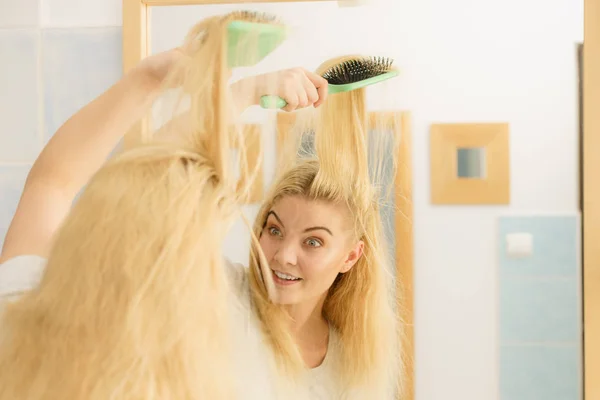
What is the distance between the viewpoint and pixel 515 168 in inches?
35.3

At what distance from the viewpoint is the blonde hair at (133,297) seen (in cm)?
44

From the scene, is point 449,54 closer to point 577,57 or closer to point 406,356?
point 577,57

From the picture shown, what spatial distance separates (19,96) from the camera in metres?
1.00

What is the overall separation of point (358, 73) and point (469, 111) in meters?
0.19

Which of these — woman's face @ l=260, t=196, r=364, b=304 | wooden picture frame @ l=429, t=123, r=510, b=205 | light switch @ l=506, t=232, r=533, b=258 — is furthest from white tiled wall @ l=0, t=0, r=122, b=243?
light switch @ l=506, t=232, r=533, b=258

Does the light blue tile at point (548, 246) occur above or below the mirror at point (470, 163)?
below

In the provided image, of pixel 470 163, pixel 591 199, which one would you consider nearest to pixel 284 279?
pixel 470 163

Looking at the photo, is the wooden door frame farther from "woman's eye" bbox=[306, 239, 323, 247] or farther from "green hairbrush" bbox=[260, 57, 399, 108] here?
"woman's eye" bbox=[306, 239, 323, 247]

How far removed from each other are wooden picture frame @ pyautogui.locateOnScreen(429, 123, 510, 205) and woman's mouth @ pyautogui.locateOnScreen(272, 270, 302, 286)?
0.24 m

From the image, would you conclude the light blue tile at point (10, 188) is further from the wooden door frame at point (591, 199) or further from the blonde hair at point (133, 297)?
the wooden door frame at point (591, 199)

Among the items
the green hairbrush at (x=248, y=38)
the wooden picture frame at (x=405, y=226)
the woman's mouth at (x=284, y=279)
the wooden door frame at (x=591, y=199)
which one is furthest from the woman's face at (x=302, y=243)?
the wooden door frame at (x=591, y=199)

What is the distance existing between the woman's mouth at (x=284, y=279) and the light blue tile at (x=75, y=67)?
421 millimetres

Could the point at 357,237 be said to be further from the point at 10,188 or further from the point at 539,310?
the point at 10,188

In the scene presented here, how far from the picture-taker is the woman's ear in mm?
816
